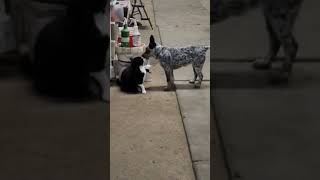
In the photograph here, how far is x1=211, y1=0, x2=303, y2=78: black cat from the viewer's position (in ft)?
9.05

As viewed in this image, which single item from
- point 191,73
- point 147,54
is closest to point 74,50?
point 147,54

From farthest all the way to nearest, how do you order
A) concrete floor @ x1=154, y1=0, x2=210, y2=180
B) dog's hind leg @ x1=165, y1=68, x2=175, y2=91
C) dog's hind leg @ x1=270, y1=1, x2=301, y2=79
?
dog's hind leg @ x1=165, y1=68, x2=175, y2=91
concrete floor @ x1=154, y1=0, x2=210, y2=180
dog's hind leg @ x1=270, y1=1, x2=301, y2=79

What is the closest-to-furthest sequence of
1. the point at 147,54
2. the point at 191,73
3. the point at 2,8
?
the point at 2,8
the point at 147,54
the point at 191,73

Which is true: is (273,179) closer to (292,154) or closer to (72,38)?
(292,154)

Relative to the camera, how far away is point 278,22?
279 centimetres

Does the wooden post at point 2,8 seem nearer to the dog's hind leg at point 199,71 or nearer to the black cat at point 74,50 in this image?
the black cat at point 74,50

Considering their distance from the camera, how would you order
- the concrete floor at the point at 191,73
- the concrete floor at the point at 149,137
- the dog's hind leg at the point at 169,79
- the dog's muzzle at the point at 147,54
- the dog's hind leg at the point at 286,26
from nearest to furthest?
the dog's hind leg at the point at 286,26 < the concrete floor at the point at 149,137 < the concrete floor at the point at 191,73 < the dog's muzzle at the point at 147,54 < the dog's hind leg at the point at 169,79

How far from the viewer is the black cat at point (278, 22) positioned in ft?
9.05

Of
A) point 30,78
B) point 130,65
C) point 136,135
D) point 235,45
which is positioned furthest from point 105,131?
point 130,65

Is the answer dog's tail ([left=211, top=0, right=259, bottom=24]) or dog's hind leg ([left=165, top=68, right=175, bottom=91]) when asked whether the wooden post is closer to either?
dog's tail ([left=211, top=0, right=259, bottom=24])

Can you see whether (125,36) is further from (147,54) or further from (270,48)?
(270,48)

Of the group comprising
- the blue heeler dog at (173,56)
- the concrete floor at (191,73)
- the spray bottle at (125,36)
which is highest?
the spray bottle at (125,36)

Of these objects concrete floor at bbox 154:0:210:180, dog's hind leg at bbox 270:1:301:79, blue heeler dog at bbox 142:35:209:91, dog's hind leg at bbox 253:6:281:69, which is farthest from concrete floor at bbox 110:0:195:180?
dog's hind leg at bbox 270:1:301:79

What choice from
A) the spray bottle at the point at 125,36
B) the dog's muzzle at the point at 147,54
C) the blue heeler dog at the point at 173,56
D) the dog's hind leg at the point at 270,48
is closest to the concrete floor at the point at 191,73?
the blue heeler dog at the point at 173,56
